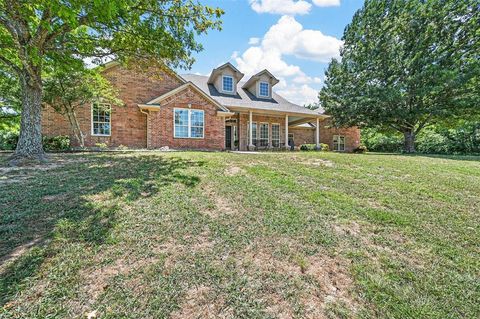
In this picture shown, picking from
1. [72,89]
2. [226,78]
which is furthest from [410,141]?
[72,89]

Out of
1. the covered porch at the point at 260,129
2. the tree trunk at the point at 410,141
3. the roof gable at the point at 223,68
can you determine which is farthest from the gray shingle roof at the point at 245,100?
the tree trunk at the point at 410,141

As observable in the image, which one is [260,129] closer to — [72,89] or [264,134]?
[264,134]

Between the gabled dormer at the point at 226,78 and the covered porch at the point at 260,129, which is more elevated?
the gabled dormer at the point at 226,78

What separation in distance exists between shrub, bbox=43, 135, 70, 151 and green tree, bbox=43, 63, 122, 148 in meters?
0.65

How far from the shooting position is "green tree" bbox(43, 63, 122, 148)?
10953 millimetres

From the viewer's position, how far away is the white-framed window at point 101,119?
14.1 meters

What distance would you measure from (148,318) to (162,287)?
335 mm

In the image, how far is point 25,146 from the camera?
24.3 ft

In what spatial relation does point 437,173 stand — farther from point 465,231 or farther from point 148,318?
point 148,318

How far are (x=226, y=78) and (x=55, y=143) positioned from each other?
11.8 m

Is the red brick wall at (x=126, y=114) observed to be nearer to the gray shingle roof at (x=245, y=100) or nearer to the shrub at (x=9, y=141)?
the shrub at (x=9, y=141)

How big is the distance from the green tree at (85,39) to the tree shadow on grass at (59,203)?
251cm

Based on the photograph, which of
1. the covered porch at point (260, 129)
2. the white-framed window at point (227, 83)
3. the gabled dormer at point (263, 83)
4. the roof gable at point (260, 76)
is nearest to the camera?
the covered porch at point (260, 129)

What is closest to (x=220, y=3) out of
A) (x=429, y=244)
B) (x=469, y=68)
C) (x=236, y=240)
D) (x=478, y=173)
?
(x=236, y=240)
